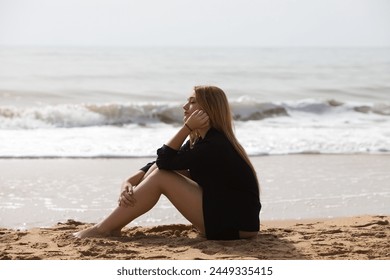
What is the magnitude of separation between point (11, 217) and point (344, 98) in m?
9.86

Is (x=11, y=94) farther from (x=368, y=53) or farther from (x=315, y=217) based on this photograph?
(x=368, y=53)

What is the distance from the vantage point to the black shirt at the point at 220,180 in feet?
11.4

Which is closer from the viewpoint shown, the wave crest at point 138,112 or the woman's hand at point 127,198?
the woman's hand at point 127,198

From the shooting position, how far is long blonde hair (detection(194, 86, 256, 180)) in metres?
3.50

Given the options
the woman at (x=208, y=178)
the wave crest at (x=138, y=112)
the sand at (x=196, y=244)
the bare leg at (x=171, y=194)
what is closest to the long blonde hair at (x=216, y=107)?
the woman at (x=208, y=178)

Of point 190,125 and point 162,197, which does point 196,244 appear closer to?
point 190,125

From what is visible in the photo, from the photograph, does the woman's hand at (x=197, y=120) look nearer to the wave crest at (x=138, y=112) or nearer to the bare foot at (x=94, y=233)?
the bare foot at (x=94, y=233)

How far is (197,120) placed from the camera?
3.46m

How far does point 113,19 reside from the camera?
13891 mm

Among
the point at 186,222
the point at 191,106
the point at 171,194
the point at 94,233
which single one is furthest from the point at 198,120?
the point at 186,222

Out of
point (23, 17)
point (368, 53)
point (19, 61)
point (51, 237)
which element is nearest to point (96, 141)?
point (51, 237)

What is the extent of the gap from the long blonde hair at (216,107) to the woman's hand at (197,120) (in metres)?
0.04

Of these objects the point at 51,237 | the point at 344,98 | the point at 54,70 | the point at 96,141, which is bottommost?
the point at 51,237

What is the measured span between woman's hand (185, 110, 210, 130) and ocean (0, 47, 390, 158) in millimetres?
3344
